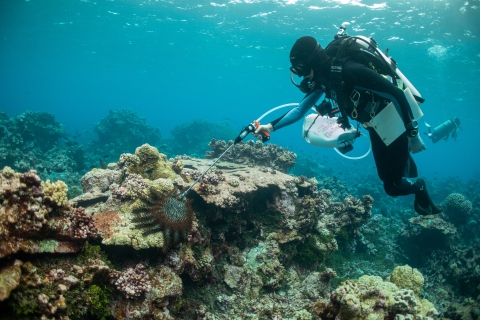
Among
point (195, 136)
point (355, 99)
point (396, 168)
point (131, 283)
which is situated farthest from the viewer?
point (195, 136)

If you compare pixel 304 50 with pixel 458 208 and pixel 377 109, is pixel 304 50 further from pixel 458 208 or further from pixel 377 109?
pixel 458 208

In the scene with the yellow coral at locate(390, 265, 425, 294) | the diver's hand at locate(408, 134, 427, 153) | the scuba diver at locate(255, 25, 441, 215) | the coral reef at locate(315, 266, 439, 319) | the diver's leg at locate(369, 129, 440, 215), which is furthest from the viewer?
the yellow coral at locate(390, 265, 425, 294)

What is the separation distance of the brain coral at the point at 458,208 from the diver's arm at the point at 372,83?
1444 centimetres

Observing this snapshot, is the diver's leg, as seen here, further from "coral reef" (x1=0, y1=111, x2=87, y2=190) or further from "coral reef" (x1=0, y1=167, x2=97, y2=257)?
"coral reef" (x1=0, y1=111, x2=87, y2=190)

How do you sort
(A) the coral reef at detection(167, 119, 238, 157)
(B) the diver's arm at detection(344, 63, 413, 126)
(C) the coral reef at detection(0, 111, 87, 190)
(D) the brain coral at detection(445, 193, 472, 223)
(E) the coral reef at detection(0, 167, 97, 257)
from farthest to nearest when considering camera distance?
(A) the coral reef at detection(167, 119, 238, 157)
(C) the coral reef at detection(0, 111, 87, 190)
(D) the brain coral at detection(445, 193, 472, 223)
(B) the diver's arm at detection(344, 63, 413, 126)
(E) the coral reef at detection(0, 167, 97, 257)

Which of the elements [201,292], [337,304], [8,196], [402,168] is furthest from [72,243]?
[402,168]

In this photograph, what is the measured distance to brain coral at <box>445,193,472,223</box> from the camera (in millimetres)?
→ 14336

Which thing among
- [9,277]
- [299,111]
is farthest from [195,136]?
Result: [9,277]

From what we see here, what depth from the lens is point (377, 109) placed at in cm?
496

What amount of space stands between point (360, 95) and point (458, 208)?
49.2 feet

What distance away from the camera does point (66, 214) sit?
388 cm

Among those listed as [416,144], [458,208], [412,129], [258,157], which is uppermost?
[412,129]

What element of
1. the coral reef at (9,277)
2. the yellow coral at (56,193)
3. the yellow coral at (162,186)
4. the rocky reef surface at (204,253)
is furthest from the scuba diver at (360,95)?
the coral reef at (9,277)

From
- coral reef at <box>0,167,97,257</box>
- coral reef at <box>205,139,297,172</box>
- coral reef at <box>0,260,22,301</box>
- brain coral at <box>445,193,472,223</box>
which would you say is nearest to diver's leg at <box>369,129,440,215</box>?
coral reef at <box>0,167,97,257</box>
